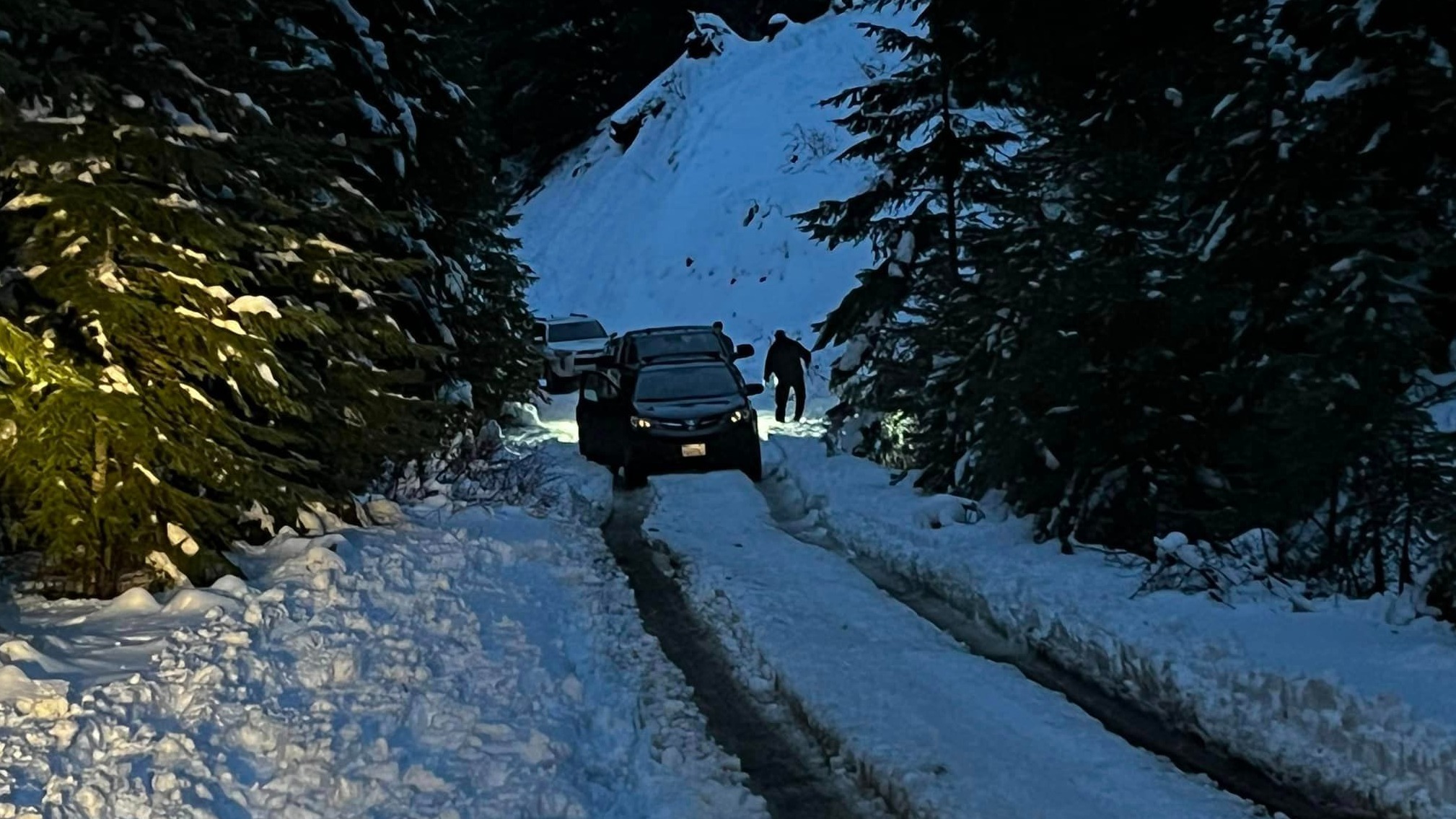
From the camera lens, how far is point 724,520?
13.5 m

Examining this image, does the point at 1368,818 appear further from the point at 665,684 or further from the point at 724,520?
the point at 724,520

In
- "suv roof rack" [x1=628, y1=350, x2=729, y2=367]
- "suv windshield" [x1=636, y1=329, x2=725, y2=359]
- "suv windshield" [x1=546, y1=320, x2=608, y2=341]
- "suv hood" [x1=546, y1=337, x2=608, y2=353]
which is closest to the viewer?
"suv roof rack" [x1=628, y1=350, x2=729, y2=367]

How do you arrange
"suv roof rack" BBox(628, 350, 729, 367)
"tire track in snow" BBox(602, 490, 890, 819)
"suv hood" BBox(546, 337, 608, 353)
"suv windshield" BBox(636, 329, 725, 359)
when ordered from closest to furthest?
"tire track in snow" BBox(602, 490, 890, 819)
"suv roof rack" BBox(628, 350, 729, 367)
"suv windshield" BBox(636, 329, 725, 359)
"suv hood" BBox(546, 337, 608, 353)

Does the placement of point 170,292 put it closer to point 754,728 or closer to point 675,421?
point 754,728

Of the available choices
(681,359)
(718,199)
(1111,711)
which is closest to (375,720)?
(1111,711)

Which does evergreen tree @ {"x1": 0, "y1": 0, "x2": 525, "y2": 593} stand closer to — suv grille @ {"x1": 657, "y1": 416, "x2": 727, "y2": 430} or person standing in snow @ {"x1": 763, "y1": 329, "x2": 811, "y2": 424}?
suv grille @ {"x1": 657, "y1": 416, "x2": 727, "y2": 430}

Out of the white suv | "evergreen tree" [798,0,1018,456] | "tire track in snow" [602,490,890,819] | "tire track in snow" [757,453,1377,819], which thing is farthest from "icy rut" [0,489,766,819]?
the white suv

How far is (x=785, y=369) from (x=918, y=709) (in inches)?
691

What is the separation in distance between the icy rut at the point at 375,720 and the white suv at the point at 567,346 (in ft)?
77.3

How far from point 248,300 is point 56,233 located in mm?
1189

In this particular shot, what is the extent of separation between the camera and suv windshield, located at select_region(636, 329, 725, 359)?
22.8 m

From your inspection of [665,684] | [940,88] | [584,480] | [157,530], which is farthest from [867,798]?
[940,88]

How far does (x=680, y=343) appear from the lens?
75.7ft

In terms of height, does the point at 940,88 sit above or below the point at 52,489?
above
